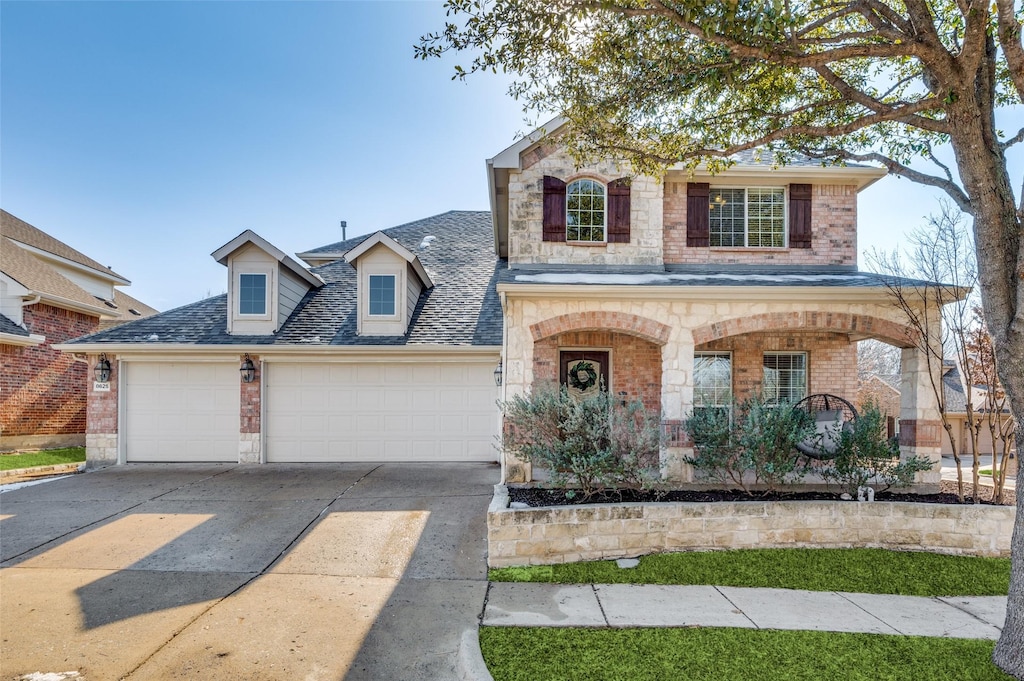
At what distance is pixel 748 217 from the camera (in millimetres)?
10508

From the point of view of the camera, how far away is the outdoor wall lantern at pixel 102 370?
10.7 m

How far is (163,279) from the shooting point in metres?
21.3

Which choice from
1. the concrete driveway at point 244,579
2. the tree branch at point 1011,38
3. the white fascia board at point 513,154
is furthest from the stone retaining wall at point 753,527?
the white fascia board at point 513,154

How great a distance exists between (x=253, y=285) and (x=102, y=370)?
137 inches

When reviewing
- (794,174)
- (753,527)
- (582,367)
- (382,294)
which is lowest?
(753,527)

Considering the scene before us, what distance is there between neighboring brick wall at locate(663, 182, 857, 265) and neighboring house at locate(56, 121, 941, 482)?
29 millimetres

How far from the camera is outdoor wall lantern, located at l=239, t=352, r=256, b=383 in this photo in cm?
1073

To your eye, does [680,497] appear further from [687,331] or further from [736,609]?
[687,331]

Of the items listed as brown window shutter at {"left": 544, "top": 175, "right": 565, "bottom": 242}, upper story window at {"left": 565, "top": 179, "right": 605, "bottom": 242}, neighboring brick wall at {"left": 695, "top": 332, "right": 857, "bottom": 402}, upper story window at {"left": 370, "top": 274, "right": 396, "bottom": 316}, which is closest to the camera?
neighboring brick wall at {"left": 695, "top": 332, "right": 857, "bottom": 402}

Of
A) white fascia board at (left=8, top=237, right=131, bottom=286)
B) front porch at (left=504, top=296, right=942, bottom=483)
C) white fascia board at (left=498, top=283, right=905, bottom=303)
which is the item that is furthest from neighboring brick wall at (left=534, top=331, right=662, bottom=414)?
white fascia board at (left=8, top=237, right=131, bottom=286)

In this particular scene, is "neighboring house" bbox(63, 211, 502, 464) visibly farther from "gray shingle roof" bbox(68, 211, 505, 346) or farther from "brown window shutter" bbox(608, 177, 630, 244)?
"brown window shutter" bbox(608, 177, 630, 244)

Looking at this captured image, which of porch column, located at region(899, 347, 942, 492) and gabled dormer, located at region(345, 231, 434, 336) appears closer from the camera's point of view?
porch column, located at region(899, 347, 942, 492)

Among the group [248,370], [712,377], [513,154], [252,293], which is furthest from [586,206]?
[248,370]

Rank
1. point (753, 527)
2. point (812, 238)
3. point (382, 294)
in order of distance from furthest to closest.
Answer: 1. point (382, 294)
2. point (812, 238)
3. point (753, 527)
